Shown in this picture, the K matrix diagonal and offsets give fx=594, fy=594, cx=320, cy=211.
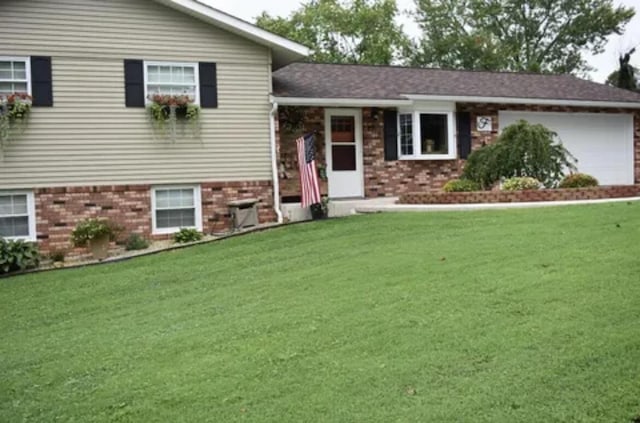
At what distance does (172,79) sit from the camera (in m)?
11.9

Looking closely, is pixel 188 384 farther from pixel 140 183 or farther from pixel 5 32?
pixel 5 32

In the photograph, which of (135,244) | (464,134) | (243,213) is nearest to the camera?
(135,244)

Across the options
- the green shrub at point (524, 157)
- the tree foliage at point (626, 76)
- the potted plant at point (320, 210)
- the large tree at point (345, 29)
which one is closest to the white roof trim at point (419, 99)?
the green shrub at point (524, 157)

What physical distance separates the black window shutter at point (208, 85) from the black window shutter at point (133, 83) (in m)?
1.16

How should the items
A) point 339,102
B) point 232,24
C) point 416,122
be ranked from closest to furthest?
point 232,24 → point 339,102 → point 416,122

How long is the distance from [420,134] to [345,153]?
1981 mm

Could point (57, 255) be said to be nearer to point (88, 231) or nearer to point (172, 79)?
point (88, 231)

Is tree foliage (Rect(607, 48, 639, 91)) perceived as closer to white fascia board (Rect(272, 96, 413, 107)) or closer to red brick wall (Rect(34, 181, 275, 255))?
white fascia board (Rect(272, 96, 413, 107))

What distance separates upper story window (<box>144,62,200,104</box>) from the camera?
1174 centimetres

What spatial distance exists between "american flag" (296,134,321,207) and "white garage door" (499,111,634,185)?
7121 mm

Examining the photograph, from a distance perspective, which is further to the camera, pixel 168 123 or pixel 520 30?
pixel 520 30

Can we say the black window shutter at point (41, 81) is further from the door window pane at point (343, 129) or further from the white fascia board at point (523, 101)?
the white fascia board at point (523, 101)

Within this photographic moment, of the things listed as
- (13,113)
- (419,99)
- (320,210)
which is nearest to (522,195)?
(419,99)

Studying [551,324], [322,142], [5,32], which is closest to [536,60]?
[322,142]
